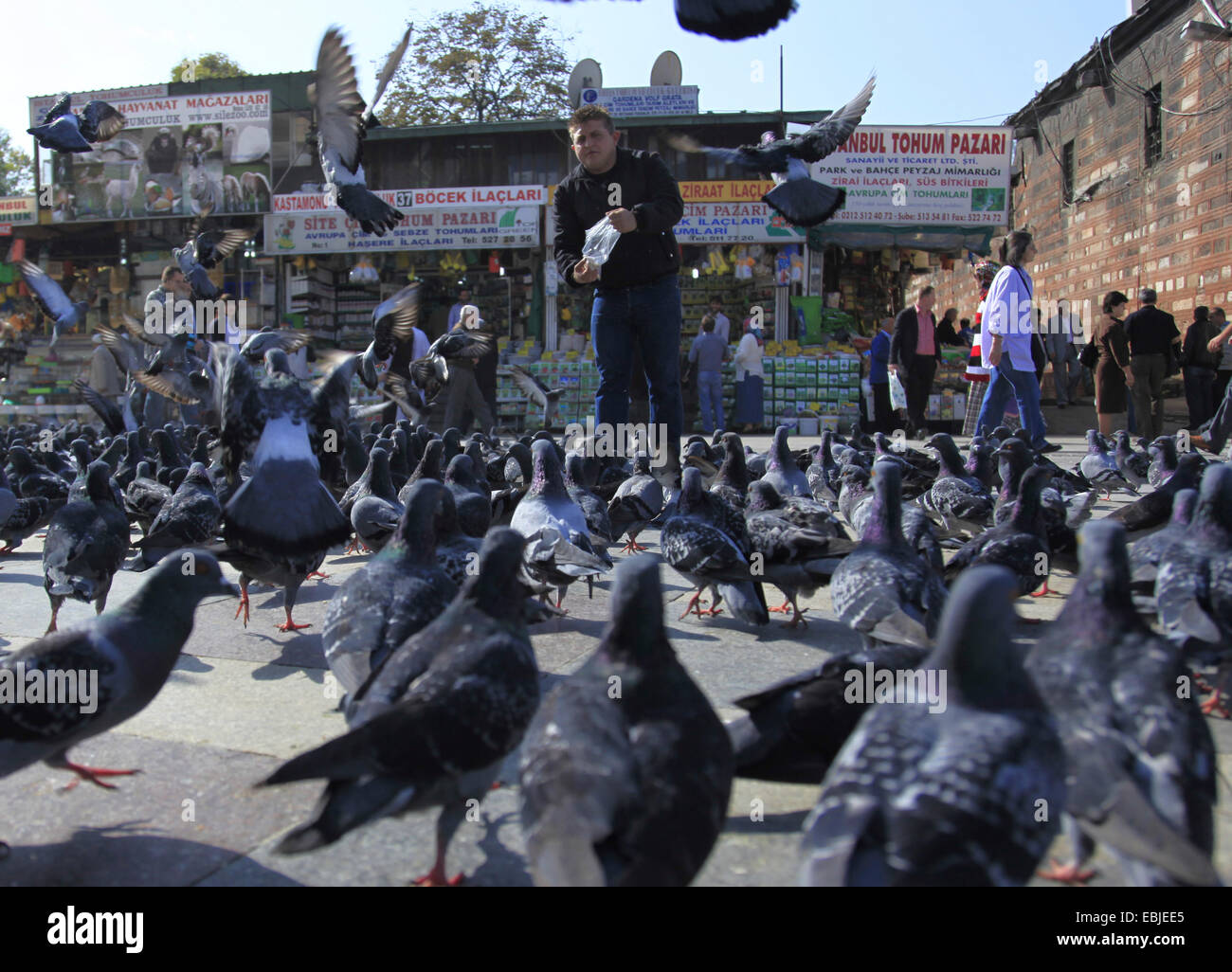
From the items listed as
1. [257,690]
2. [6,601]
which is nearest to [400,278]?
[6,601]

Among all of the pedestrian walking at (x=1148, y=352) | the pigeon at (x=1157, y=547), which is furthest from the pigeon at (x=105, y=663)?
the pedestrian walking at (x=1148, y=352)

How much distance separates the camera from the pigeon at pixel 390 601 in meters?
2.79

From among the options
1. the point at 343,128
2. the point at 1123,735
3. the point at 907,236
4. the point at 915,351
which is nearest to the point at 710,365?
the point at 915,351

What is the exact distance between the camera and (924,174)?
692 inches

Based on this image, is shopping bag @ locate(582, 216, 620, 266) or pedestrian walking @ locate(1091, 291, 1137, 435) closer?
shopping bag @ locate(582, 216, 620, 266)

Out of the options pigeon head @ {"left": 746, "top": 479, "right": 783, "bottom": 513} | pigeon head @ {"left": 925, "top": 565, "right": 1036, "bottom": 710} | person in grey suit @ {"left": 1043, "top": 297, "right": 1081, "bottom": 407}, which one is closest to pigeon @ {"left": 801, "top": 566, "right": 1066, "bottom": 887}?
pigeon head @ {"left": 925, "top": 565, "right": 1036, "bottom": 710}

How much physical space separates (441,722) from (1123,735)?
1.44 metres

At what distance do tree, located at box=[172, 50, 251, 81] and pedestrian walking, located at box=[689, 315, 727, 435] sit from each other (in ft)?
106

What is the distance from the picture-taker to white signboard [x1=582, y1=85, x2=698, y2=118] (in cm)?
1934

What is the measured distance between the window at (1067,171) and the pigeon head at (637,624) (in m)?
23.3

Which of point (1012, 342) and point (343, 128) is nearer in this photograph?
point (343, 128)

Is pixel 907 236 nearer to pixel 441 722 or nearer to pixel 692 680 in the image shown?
pixel 692 680

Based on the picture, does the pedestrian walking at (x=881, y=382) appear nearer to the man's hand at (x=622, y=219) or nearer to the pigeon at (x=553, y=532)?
the man's hand at (x=622, y=219)

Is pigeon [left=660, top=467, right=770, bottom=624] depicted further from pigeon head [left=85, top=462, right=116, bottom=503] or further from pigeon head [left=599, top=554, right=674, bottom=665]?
pigeon head [left=85, top=462, right=116, bottom=503]
